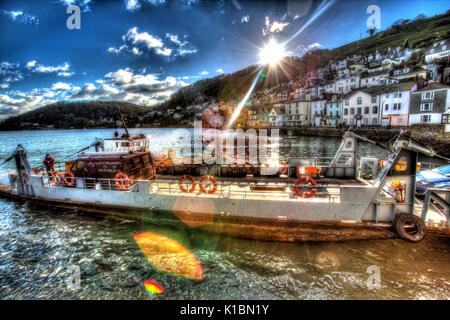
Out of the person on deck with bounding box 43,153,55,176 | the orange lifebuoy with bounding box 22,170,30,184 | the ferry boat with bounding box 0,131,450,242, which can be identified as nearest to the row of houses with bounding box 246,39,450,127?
the ferry boat with bounding box 0,131,450,242

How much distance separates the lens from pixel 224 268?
32.7 ft

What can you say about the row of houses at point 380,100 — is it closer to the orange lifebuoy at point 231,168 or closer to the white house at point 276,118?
the white house at point 276,118

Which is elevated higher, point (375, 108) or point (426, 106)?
point (375, 108)

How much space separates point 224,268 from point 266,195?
4471 millimetres

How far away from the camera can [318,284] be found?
8891 mm

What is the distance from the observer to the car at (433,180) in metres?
13.3

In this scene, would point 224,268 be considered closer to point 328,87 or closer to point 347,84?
point 347,84

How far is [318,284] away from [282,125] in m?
99.7

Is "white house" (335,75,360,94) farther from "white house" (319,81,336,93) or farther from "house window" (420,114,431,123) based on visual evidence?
"house window" (420,114,431,123)

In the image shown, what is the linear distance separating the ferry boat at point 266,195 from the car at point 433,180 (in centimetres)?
230

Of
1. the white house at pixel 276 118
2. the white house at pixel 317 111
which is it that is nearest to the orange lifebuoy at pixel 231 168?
the white house at pixel 317 111

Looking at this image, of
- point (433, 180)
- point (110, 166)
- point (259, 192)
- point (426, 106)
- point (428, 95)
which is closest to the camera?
point (259, 192)

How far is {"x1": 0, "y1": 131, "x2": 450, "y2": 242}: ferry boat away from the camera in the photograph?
10.8 m

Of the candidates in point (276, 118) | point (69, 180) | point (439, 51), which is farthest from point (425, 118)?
point (69, 180)
